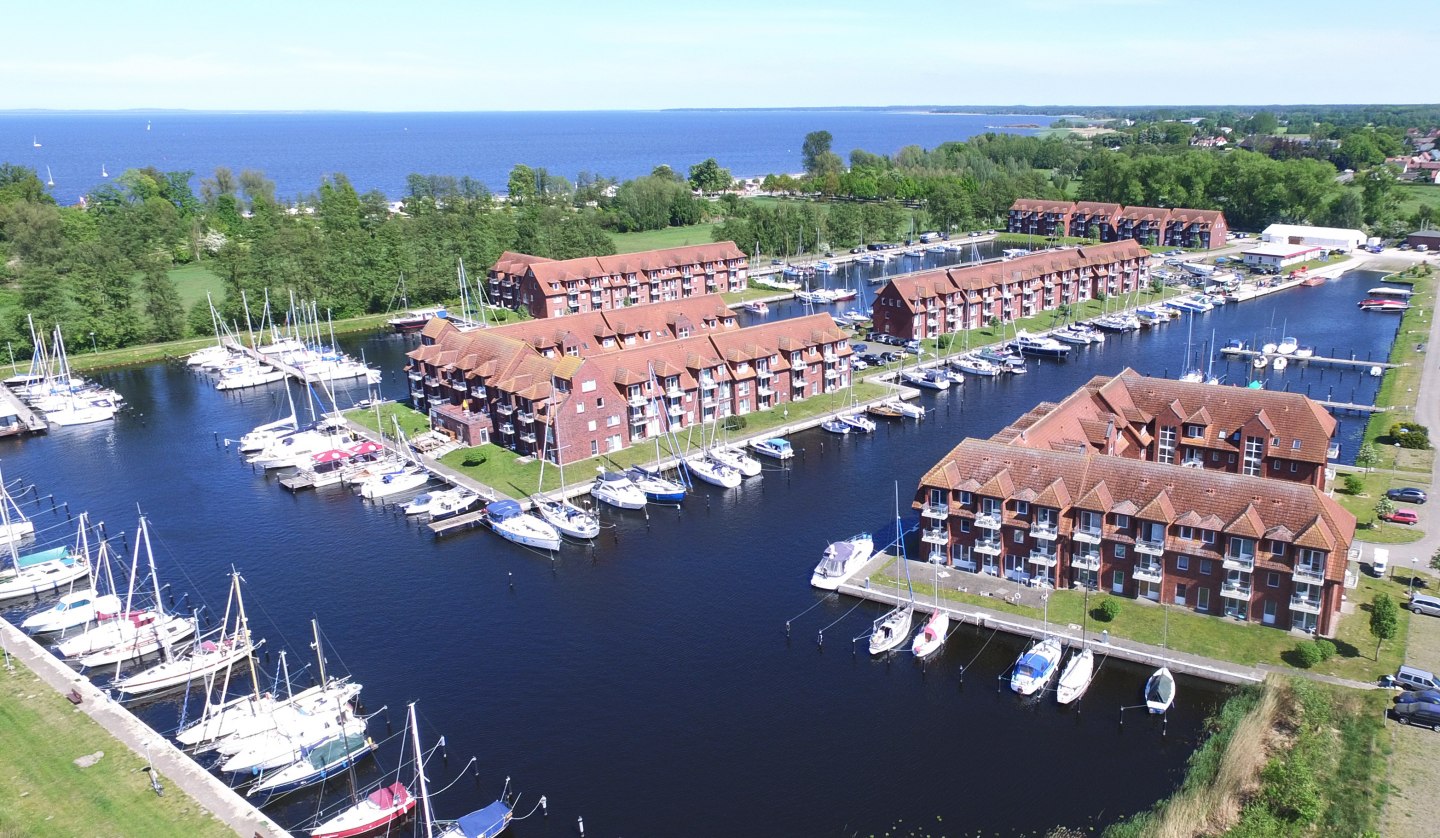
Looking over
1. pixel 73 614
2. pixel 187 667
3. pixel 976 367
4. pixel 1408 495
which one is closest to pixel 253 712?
pixel 187 667

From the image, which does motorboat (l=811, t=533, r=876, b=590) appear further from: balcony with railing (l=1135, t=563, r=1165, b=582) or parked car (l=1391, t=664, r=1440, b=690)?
parked car (l=1391, t=664, r=1440, b=690)

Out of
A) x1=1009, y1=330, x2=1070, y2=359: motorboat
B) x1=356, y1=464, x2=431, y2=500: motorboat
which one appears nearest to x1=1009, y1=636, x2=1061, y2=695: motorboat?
x1=356, y1=464, x2=431, y2=500: motorboat

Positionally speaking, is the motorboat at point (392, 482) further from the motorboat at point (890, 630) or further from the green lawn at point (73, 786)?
the motorboat at point (890, 630)

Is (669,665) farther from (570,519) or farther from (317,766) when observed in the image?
(570,519)

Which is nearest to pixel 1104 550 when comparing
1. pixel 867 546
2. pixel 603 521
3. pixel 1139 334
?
pixel 867 546

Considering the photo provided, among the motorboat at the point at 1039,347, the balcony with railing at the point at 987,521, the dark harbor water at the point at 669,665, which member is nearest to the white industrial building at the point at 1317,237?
the motorboat at the point at 1039,347
